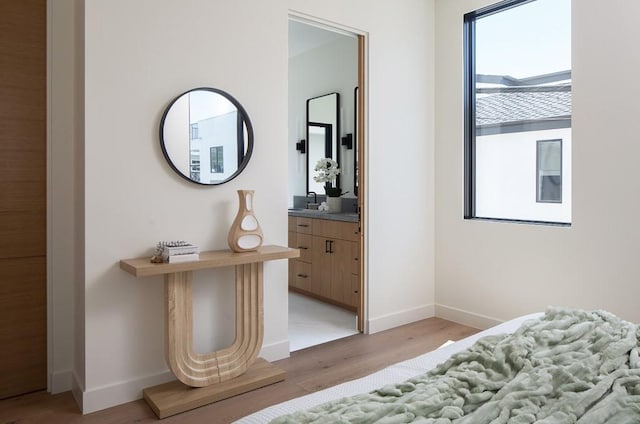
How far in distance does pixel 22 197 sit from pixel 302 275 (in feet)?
9.24

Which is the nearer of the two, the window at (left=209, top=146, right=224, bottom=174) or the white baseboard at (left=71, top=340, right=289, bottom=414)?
the white baseboard at (left=71, top=340, right=289, bottom=414)

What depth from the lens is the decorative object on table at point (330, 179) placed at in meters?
4.89

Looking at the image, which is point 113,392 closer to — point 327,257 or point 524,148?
point 327,257

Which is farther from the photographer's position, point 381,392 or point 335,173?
point 335,173

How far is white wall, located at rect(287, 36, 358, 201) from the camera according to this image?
16.6ft

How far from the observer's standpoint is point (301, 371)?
116 inches

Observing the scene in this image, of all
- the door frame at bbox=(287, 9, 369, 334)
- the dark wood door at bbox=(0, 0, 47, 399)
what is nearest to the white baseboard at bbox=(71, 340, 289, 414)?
the dark wood door at bbox=(0, 0, 47, 399)

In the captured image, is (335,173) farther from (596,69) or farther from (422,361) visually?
(422,361)

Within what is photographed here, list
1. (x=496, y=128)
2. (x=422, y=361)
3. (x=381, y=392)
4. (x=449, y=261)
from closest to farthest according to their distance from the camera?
(x=381, y=392)
(x=422, y=361)
(x=496, y=128)
(x=449, y=261)

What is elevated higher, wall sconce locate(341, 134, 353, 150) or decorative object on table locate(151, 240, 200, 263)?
wall sconce locate(341, 134, 353, 150)

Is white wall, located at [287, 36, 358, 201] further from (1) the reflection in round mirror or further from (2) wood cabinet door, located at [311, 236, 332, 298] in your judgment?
(1) the reflection in round mirror

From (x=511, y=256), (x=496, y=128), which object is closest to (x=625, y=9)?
(x=496, y=128)

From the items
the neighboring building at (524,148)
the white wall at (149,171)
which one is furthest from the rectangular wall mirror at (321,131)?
the neighboring building at (524,148)

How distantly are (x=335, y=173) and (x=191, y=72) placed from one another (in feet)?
8.02
